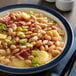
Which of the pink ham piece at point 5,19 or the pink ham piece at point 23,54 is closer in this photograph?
the pink ham piece at point 23,54

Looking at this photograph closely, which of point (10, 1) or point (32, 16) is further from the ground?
point (10, 1)

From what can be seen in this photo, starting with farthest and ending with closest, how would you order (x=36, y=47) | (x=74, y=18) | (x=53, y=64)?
(x=74, y=18)
(x=36, y=47)
(x=53, y=64)

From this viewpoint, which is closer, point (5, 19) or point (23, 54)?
point (23, 54)

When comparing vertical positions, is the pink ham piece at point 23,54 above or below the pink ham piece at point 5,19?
below

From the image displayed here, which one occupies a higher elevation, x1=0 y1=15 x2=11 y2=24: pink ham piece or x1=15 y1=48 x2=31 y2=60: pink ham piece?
x1=0 y1=15 x2=11 y2=24: pink ham piece

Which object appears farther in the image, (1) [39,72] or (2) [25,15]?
(2) [25,15]

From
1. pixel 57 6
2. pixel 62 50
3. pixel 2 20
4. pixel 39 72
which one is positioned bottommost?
pixel 39 72

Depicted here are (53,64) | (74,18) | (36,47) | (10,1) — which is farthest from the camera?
(10,1)

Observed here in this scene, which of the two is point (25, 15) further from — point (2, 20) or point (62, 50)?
point (62, 50)

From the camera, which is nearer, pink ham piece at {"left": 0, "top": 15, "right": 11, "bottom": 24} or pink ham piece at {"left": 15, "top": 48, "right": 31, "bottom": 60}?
pink ham piece at {"left": 15, "top": 48, "right": 31, "bottom": 60}

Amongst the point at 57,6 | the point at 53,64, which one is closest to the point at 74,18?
the point at 57,6

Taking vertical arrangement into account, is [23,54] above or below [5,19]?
below
